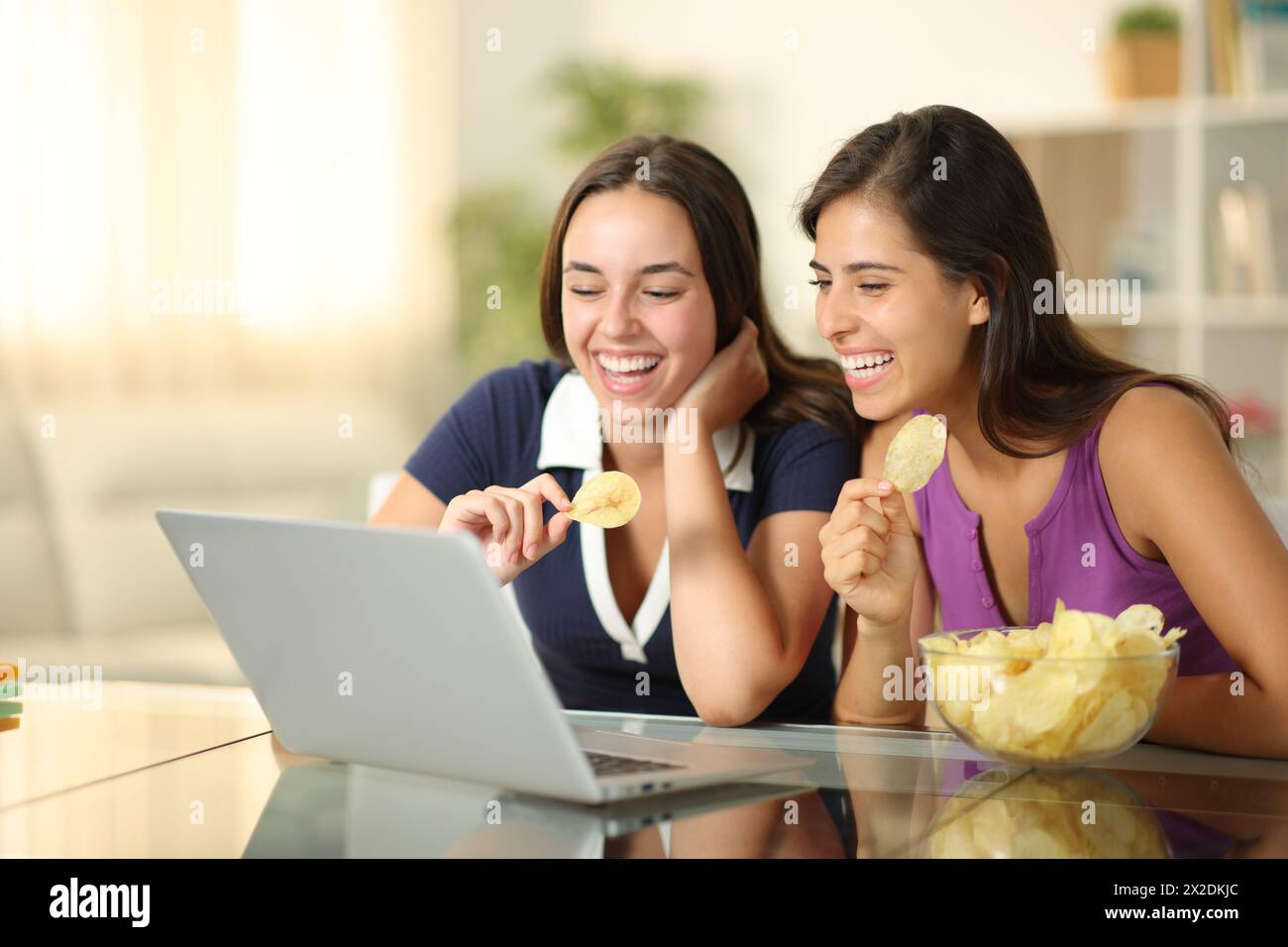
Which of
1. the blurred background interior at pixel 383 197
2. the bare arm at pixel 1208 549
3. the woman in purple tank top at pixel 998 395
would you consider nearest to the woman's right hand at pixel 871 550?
the woman in purple tank top at pixel 998 395

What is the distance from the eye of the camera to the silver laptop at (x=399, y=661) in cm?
88

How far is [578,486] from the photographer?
1.80 metres

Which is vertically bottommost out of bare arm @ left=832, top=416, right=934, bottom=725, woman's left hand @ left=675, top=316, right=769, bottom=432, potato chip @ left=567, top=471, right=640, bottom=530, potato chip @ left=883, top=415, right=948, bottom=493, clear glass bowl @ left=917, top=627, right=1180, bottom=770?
bare arm @ left=832, top=416, right=934, bottom=725

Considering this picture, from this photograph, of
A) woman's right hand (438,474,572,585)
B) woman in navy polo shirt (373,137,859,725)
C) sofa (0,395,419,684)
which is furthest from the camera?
sofa (0,395,419,684)

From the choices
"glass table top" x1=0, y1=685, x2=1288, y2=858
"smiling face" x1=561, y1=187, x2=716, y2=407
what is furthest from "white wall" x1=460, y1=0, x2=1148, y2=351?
"glass table top" x1=0, y1=685, x2=1288, y2=858

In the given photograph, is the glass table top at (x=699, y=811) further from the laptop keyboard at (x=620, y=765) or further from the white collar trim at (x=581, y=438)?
the white collar trim at (x=581, y=438)

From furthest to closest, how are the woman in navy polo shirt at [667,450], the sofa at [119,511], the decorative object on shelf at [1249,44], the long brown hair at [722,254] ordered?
the decorative object on shelf at [1249,44] < the sofa at [119,511] < the long brown hair at [722,254] < the woman in navy polo shirt at [667,450]

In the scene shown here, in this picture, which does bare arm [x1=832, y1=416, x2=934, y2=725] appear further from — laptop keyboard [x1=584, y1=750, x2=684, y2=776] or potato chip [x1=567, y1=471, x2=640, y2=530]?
laptop keyboard [x1=584, y1=750, x2=684, y2=776]

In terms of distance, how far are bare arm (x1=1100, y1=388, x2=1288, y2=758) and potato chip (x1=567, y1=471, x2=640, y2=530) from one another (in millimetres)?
504

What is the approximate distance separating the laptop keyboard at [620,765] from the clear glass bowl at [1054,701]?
23 centimetres

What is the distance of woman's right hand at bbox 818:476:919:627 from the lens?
1262 millimetres

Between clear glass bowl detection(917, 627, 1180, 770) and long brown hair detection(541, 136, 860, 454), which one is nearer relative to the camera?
clear glass bowl detection(917, 627, 1180, 770)

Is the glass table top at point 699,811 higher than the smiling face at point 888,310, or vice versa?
the smiling face at point 888,310

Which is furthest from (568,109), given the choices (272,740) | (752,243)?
(272,740)
